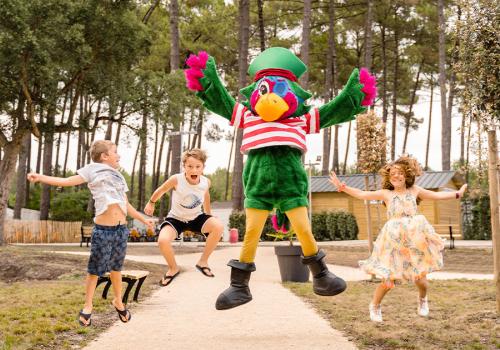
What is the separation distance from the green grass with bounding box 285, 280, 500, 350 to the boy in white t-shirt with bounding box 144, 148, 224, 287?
2.55 meters

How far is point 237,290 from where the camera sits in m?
4.42

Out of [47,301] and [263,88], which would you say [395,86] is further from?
[263,88]

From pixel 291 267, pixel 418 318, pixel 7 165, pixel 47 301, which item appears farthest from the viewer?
pixel 7 165

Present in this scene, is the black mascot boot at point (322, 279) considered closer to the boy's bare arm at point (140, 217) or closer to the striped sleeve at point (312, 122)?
the striped sleeve at point (312, 122)

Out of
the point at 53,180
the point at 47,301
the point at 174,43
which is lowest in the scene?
the point at 47,301

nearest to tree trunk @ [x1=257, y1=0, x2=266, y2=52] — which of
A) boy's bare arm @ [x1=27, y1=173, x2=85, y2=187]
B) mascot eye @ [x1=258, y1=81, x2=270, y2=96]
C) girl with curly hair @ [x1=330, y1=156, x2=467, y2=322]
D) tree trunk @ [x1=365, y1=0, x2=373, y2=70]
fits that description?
tree trunk @ [x1=365, y1=0, x2=373, y2=70]

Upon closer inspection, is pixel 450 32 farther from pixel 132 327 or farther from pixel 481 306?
pixel 132 327

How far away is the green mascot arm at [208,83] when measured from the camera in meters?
4.57

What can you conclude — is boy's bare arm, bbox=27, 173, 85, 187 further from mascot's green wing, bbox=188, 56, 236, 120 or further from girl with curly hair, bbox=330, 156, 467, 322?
girl with curly hair, bbox=330, 156, 467, 322

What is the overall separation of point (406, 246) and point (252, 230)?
1901mm

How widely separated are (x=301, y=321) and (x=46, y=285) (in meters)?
6.04

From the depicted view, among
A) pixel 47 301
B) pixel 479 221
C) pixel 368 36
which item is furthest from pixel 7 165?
pixel 479 221

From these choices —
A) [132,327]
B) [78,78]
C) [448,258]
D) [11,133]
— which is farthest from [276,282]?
[11,133]

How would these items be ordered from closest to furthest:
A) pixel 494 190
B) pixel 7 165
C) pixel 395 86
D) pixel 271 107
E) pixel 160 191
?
pixel 271 107 < pixel 160 191 < pixel 494 190 < pixel 7 165 < pixel 395 86
